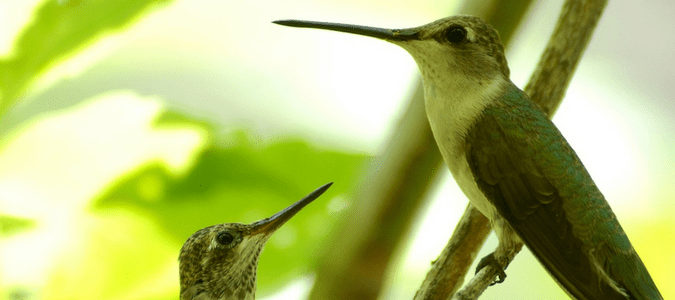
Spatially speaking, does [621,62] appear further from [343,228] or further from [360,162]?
[343,228]

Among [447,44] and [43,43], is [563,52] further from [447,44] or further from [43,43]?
[43,43]

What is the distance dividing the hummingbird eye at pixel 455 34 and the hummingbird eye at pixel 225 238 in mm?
649

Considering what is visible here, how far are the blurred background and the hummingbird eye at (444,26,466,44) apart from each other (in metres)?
0.42

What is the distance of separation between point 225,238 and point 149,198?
526 mm

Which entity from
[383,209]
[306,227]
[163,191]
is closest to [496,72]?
[383,209]

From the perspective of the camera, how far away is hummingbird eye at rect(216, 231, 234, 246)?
132 centimetres

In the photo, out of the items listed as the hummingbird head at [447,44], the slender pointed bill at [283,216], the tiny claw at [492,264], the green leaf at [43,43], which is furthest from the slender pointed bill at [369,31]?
the green leaf at [43,43]

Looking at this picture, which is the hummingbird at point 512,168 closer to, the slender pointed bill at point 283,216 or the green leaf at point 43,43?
the slender pointed bill at point 283,216

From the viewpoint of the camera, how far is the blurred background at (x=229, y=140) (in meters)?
1.71

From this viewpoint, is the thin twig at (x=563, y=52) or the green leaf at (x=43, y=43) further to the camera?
the green leaf at (x=43, y=43)

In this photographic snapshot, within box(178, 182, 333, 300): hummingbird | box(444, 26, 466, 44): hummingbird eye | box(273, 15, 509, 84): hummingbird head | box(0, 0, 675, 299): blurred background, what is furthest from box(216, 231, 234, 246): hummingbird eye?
box(444, 26, 466, 44): hummingbird eye

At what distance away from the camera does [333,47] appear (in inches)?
85.4

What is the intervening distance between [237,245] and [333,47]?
106 centimetres

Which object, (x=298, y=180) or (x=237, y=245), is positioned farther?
(x=298, y=180)
